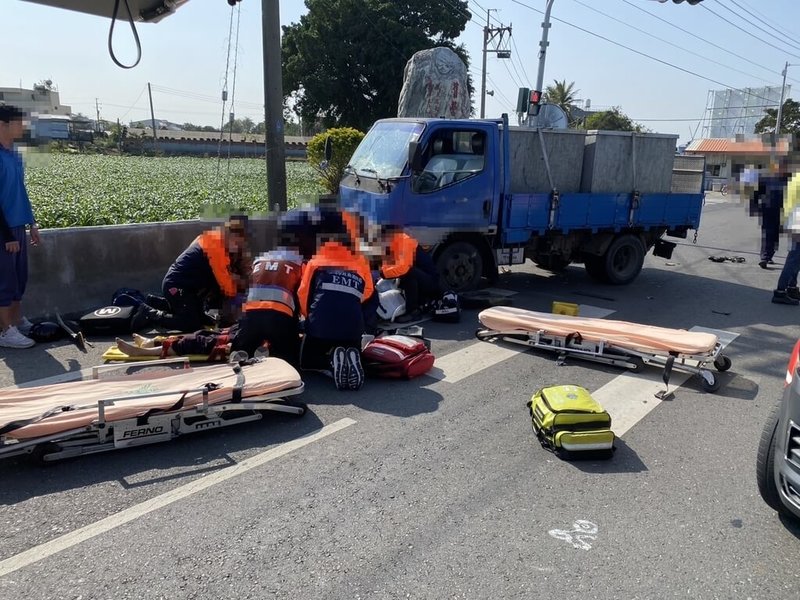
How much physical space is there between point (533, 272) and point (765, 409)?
6.30m

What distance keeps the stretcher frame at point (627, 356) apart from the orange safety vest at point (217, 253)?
9.92ft

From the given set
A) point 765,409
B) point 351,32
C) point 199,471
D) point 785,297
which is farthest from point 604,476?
point 351,32

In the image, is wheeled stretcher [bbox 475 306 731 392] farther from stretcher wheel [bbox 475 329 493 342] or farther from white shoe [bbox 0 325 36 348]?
white shoe [bbox 0 325 36 348]

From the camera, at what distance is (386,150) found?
8.27 meters

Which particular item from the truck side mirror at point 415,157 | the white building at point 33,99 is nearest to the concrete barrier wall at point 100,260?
the white building at point 33,99

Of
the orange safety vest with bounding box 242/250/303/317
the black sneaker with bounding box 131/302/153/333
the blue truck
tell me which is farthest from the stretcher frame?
the black sneaker with bounding box 131/302/153/333

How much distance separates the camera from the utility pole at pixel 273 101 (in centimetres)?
869

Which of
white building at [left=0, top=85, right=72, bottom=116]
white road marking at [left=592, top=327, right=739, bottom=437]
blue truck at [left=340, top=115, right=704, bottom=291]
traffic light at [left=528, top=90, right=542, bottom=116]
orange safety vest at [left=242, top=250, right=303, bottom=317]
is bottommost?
white road marking at [left=592, top=327, right=739, bottom=437]

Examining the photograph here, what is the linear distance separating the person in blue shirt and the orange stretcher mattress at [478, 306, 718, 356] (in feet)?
15.4

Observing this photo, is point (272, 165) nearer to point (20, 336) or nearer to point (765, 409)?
point (20, 336)

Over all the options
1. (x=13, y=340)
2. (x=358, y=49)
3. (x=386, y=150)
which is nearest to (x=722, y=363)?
(x=386, y=150)

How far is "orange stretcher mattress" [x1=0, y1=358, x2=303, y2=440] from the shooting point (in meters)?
3.72

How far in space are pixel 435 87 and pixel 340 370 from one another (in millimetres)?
16241

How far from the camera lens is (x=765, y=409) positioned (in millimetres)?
5031
